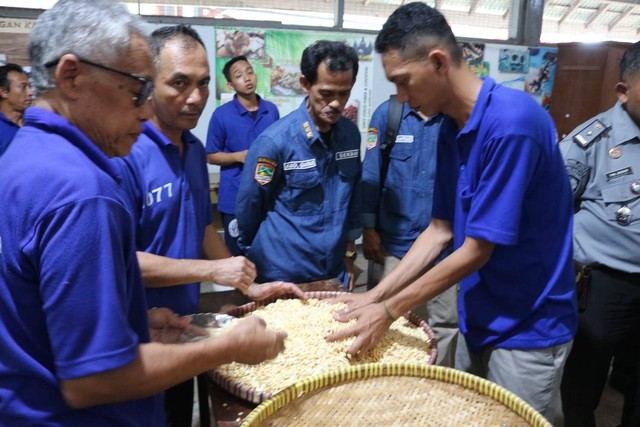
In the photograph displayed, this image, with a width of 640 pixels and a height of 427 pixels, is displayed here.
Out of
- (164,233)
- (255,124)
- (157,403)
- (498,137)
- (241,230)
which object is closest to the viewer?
(157,403)

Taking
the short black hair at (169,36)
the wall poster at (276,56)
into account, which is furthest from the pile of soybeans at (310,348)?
the wall poster at (276,56)

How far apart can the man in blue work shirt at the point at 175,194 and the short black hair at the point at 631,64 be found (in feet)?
5.16

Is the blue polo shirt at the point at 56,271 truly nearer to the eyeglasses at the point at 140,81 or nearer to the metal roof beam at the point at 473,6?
the eyeglasses at the point at 140,81

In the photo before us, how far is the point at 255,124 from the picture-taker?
12.3 feet

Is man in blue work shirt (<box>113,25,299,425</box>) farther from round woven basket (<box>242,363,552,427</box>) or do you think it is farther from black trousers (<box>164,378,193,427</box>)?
round woven basket (<box>242,363,552,427</box>)

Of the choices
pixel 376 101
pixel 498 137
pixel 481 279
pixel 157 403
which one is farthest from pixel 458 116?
pixel 376 101

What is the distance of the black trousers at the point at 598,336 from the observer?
215 cm

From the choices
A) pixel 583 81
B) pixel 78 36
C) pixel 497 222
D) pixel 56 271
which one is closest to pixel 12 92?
pixel 78 36

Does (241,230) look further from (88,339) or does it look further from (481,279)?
(88,339)

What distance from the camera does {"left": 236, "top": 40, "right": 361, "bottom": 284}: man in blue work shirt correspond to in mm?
2195

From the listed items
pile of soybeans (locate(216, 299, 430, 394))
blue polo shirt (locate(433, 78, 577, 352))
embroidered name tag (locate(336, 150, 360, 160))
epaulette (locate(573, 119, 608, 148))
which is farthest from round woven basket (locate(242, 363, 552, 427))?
epaulette (locate(573, 119, 608, 148))

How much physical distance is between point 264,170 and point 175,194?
0.63m

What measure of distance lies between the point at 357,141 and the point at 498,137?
3.66ft

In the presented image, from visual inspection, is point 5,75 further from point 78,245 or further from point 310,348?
point 78,245
